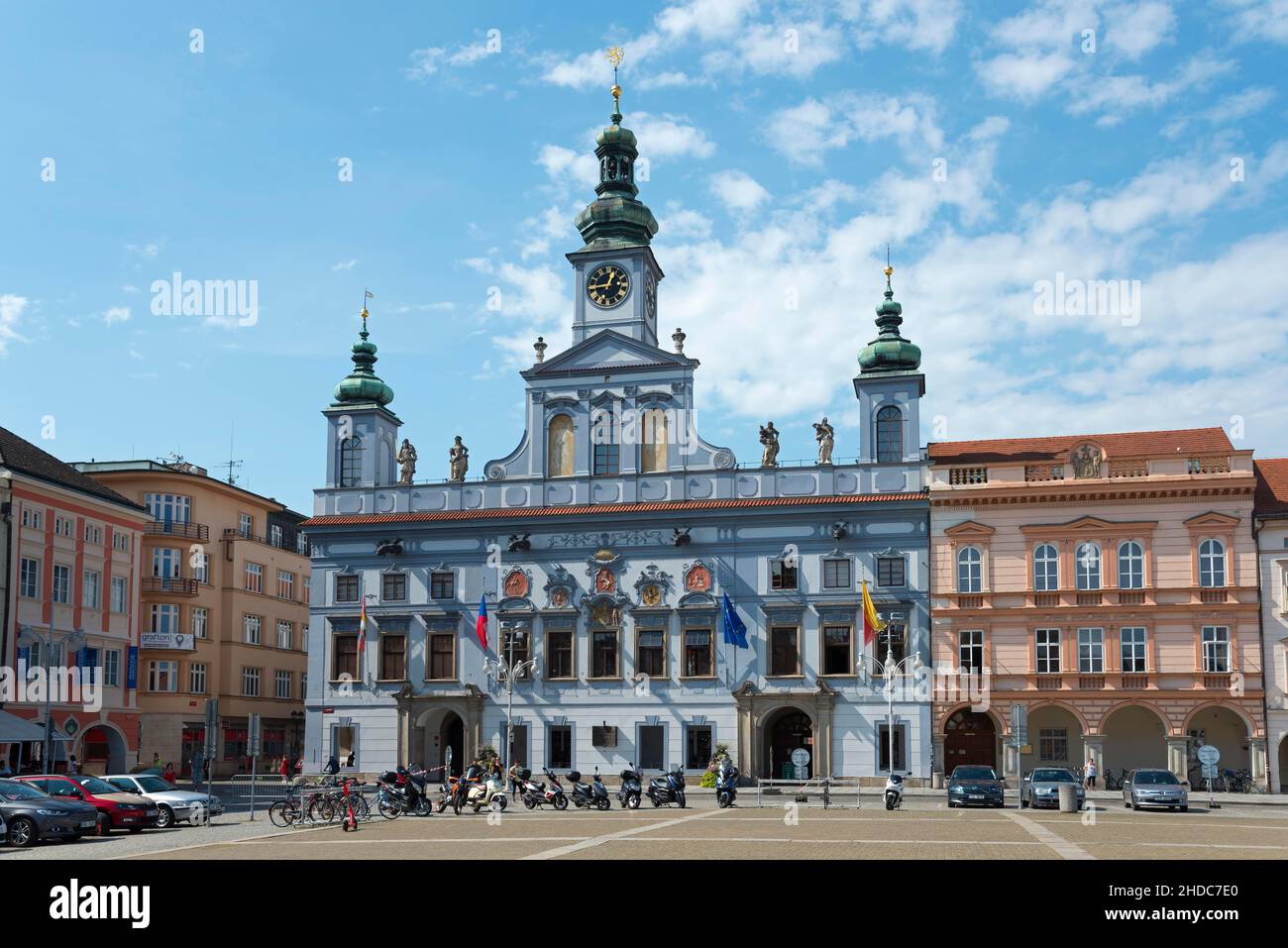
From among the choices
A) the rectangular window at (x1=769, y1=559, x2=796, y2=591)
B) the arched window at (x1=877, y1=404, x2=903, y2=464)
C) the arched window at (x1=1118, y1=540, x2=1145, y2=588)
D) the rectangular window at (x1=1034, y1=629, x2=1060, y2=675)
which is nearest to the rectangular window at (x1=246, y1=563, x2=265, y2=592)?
the rectangular window at (x1=769, y1=559, x2=796, y2=591)

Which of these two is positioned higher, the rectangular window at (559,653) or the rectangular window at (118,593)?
the rectangular window at (118,593)

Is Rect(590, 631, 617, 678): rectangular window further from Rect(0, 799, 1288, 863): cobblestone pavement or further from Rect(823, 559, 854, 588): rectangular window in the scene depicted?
Rect(0, 799, 1288, 863): cobblestone pavement

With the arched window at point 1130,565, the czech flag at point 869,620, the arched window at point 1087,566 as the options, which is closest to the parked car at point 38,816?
the czech flag at point 869,620

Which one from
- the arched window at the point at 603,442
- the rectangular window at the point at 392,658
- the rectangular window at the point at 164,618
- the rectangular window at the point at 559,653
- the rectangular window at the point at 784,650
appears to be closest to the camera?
the rectangular window at the point at 784,650

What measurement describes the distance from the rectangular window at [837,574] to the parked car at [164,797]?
88.4 feet

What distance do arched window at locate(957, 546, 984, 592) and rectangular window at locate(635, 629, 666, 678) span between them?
12471mm

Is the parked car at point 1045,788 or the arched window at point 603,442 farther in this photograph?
the arched window at point 603,442

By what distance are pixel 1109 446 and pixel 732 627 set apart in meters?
17.0

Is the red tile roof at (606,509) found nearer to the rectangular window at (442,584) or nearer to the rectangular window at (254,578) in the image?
the rectangular window at (442,584)

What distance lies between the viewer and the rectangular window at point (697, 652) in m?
58.5

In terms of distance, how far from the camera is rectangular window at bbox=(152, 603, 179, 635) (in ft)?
228

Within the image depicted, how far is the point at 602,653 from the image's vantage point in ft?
196
